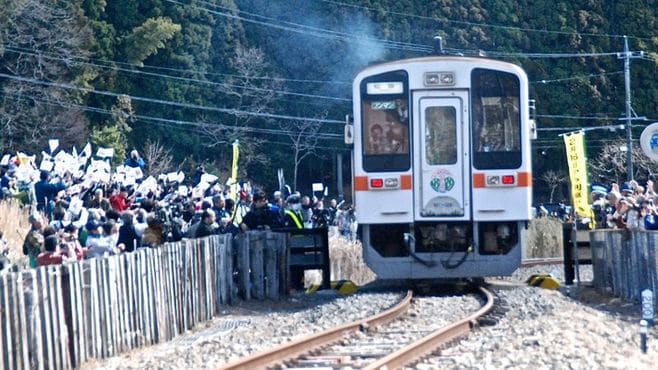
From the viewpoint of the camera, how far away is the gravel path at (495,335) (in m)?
11.1

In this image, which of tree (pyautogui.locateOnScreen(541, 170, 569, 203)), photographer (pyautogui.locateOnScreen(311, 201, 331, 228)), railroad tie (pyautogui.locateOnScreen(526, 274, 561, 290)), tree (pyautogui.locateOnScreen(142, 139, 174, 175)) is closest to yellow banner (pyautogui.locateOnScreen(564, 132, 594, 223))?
railroad tie (pyautogui.locateOnScreen(526, 274, 561, 290))

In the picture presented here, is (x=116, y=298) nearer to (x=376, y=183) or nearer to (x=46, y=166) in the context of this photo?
(x=376, y=183)

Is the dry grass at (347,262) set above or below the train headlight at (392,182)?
below

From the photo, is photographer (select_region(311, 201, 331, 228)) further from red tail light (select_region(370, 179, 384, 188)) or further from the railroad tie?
red tail light (select_region(370, 179, 384, 188))

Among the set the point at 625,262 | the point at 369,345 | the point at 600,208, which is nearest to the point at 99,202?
the point at 625,262

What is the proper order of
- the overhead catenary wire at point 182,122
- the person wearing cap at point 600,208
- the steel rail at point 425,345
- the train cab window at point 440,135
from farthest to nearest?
the overhead catenary wire at point 182,122, the person wearing cap at point 600,208, the train cab window at point 440,135, the steel rail at point 425,345

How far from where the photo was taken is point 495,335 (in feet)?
43.0

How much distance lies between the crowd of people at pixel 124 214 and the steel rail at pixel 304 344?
3.09 metres

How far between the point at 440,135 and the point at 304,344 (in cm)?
729

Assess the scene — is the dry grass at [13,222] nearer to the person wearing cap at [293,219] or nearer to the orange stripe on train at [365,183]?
the person wearing cap at [293,219]

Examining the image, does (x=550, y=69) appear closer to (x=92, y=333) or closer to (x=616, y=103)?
(x=616, y=103)

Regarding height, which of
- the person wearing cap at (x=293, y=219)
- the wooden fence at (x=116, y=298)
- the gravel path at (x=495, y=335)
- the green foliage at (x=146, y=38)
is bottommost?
the gravel path at (x=495, y=335)

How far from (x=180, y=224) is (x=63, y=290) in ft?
28.9

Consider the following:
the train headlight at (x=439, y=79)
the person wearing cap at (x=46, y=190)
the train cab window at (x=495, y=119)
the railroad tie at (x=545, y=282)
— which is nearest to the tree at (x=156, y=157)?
the person wearing cap at (x=46, y=190)
